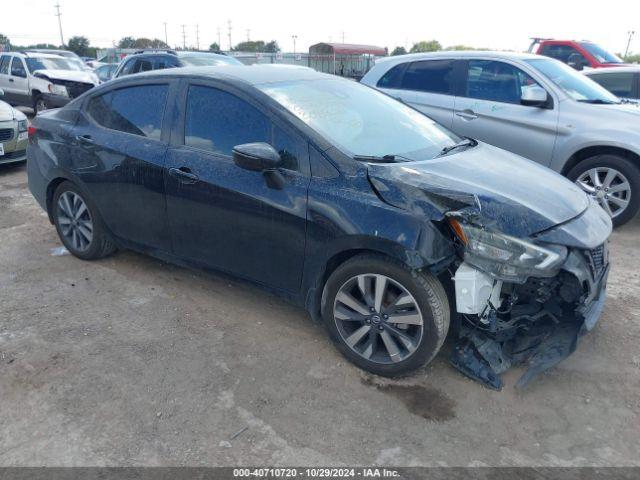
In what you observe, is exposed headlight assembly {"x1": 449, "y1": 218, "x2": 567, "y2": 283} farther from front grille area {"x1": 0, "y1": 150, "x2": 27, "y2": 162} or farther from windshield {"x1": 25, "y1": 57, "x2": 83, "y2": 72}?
windshield {"x1": 25, "y1": 57, "x2": 83, "y2": 72}

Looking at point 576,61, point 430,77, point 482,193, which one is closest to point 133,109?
point 482,193

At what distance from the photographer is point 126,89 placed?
4.16 meters

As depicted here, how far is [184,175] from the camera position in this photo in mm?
3602

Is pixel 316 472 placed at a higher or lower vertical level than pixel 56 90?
lower

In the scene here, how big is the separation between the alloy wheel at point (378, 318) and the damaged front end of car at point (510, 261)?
0.30 meters

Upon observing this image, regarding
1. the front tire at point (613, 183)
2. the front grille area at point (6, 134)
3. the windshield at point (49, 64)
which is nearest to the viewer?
the front tire at point (613, 183)

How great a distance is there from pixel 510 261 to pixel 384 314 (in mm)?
746

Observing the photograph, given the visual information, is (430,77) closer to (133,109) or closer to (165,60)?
(133,109)

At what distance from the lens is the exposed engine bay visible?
2844 millimetres

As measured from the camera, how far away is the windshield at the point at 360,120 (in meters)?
3.33

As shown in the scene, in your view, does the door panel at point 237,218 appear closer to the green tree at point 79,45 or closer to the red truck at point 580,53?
the red truck at point 580,53

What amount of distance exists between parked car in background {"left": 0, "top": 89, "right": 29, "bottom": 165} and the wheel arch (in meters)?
7.60

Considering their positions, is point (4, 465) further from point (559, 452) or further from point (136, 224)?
point (559, 452)

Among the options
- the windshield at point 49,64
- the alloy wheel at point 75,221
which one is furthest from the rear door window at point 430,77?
the windshield at point 49,64
